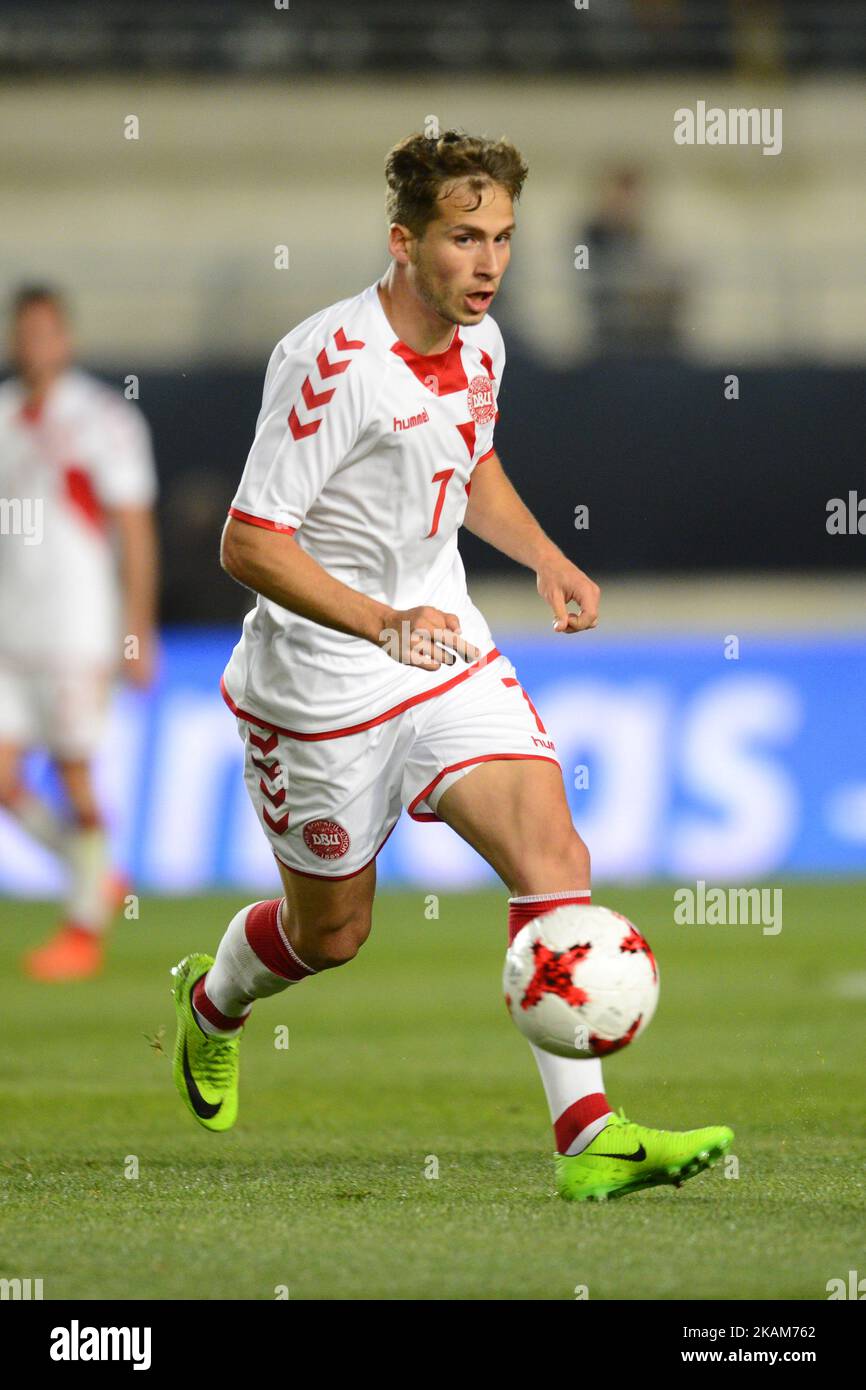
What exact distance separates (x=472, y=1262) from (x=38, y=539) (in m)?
7.07

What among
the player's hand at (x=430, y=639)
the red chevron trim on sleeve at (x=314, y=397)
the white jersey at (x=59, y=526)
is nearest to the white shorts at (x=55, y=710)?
the white jersey at (x=59, y=526)

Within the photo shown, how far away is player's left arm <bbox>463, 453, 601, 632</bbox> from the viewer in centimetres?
520

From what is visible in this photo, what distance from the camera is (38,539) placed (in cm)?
1083

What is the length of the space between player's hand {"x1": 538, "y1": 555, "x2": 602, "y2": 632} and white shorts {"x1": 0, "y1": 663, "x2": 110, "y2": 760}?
5243 mm

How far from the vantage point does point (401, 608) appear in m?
5.22

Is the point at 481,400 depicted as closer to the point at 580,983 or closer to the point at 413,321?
the point at 413,321

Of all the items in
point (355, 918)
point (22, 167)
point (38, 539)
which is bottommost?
point (355, 918)

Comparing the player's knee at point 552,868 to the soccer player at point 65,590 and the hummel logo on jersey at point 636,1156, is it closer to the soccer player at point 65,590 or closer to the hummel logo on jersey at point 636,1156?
the hummel logo on jersey at point 636,1156

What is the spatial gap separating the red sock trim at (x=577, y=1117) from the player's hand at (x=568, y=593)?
1031 millimetres

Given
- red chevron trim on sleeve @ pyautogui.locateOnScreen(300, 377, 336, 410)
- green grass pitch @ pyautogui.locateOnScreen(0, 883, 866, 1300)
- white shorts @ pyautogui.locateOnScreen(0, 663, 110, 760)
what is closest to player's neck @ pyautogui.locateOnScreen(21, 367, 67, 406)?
white shorts @ pyautogui.locateOnScreen(0, 663, 110, 760)

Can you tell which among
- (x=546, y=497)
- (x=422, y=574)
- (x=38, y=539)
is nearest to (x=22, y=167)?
(x=546, y=497)

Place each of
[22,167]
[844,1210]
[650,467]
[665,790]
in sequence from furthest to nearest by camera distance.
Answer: [22,167]
[650,467]
[665,790]
[844,1210]

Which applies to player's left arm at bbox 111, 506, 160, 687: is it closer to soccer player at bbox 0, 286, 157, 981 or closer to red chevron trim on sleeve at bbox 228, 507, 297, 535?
soccer player at bbox 0, 286, 157, 981
